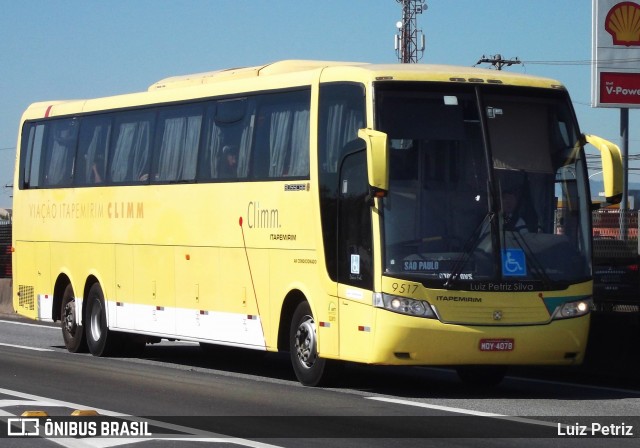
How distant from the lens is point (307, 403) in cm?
1446

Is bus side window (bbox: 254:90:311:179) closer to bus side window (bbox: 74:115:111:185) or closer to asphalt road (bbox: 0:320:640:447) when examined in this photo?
asphalt road (bbox: 0:320:640:447)

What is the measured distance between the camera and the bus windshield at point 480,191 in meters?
15.2

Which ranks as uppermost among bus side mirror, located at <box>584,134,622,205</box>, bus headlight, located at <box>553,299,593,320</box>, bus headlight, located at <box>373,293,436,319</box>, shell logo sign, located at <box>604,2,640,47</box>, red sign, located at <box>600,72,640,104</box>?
shell logo sign, located at <box>604,2,640,47</box>

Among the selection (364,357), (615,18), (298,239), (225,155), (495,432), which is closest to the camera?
(495,432)

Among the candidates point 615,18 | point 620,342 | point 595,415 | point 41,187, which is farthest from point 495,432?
point 615,18

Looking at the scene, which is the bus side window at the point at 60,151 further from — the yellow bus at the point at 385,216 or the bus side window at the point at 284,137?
the bus side window at the point at 284,137

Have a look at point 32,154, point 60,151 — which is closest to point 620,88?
point 32,154

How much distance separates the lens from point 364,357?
1539 cm

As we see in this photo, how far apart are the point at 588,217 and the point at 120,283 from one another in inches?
329

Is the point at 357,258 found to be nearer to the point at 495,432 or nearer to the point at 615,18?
the point at 495,432

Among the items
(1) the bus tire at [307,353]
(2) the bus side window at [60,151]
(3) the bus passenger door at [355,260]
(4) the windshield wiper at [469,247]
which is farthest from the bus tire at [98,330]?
(4) the windshield wiper at [469,247]

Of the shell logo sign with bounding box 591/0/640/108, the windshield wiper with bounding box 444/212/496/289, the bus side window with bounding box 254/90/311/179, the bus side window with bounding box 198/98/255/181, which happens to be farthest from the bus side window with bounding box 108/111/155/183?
the shell logo sign with bounding box 591/0/640/108

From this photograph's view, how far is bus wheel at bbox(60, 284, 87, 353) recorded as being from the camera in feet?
74.8

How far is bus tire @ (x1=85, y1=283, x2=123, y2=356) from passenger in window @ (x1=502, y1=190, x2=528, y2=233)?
334 inches
